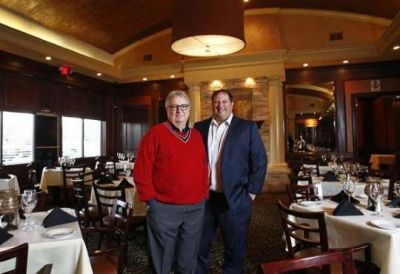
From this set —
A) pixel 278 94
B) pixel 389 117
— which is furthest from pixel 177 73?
pixel 389 117

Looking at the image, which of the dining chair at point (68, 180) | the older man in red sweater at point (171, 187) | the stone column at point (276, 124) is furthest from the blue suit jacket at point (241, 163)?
the stone column at point (276, 124)

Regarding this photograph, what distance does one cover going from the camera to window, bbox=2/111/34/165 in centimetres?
727

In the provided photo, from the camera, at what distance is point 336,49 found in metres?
7.94

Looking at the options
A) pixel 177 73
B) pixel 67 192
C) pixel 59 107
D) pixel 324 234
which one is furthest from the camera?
pixel 177 73

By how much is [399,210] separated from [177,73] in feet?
25.6

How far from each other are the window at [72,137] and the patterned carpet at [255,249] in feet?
18.4

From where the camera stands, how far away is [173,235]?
7.04 ft

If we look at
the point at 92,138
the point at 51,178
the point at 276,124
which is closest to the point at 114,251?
the point at 51,178

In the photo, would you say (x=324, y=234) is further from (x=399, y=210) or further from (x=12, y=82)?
(x=12, y=82)

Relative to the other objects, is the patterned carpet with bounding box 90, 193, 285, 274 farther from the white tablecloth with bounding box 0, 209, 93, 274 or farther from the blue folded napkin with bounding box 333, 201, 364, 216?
the white tablecloth with bounding box 0, 209, 93, 274

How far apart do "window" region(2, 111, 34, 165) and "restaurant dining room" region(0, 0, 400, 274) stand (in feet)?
0.09

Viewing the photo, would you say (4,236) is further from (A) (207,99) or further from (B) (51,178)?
(A) (207,99)

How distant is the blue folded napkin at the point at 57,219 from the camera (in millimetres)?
2141

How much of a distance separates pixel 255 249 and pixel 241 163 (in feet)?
5.68
